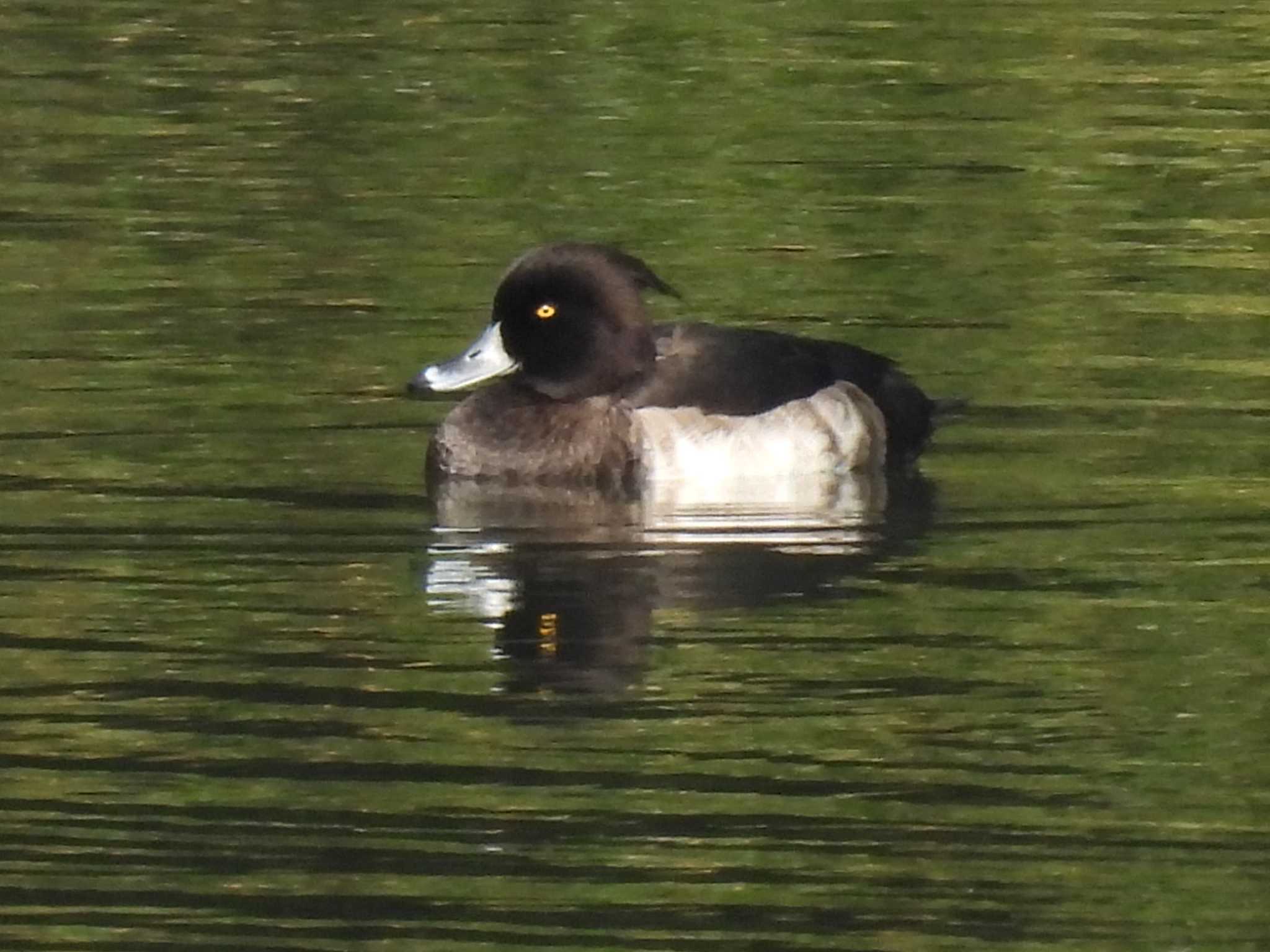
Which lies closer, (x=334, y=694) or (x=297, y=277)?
(x=334, y=694)

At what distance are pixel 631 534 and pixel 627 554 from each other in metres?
0.42

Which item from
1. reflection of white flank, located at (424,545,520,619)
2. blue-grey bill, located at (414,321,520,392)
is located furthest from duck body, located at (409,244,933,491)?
reflection of white flank, located at (424,545,520,619)

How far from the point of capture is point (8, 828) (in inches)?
332

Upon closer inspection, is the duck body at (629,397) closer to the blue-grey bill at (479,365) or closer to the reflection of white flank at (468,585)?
the blue-grey bill at (479,365)

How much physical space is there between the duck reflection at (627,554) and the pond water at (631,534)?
0.10ft

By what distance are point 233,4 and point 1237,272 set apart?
9857 mm

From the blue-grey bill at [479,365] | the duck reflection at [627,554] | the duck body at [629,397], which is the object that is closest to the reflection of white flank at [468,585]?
the duck reflection at [627,554]

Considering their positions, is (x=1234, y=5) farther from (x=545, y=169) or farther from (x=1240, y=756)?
(x=1240, y=756)

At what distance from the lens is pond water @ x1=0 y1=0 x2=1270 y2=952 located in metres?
8.07

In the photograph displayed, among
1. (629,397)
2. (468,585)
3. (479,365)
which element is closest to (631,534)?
(468,585)

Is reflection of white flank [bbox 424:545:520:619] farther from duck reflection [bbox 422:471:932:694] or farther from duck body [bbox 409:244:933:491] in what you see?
duck body [bbox 409:244:933:491]

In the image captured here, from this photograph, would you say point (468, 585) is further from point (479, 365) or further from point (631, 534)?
point (479, 365)

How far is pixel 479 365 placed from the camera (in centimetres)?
1338

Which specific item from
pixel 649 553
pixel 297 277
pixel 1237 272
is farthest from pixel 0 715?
pixel 1237 272
